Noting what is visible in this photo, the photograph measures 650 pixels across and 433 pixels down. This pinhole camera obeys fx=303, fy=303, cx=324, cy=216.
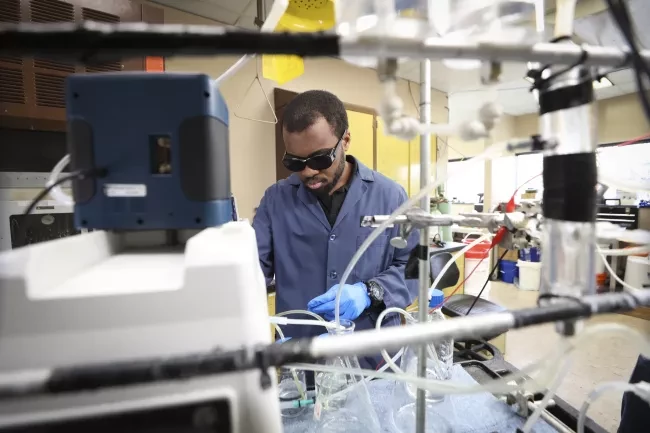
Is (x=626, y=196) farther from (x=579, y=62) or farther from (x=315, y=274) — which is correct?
(x=579, y=62)

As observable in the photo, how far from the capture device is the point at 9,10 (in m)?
1.15

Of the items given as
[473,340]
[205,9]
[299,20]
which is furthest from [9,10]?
[473,340]

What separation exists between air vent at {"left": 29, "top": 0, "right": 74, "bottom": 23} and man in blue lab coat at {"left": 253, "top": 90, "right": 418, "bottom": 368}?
96 cm

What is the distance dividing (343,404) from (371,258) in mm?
720

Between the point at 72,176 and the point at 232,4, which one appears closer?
the point at 72,176

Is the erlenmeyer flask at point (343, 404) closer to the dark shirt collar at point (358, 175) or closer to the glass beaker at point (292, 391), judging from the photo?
the glass beaker at point (292, 391)

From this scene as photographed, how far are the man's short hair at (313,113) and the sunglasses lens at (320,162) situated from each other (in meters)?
0.14

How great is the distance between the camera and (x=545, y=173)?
0.42 metres

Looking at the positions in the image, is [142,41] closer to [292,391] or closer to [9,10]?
[292,391]

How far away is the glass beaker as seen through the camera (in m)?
0.80

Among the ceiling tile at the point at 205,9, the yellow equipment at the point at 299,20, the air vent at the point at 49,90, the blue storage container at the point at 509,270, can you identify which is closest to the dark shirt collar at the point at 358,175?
the yellow equipment at the point at 299,20

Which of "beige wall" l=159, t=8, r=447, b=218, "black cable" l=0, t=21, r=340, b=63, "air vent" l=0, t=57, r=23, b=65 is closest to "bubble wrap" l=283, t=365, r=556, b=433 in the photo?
"black cable" l=0, t=21, r=340, b=63

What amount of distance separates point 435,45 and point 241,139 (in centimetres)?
258

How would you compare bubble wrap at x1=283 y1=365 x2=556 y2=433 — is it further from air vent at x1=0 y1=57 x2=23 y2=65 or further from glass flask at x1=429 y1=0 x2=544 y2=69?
air vent at x1=0 y1=57 x2=23 y2=65
